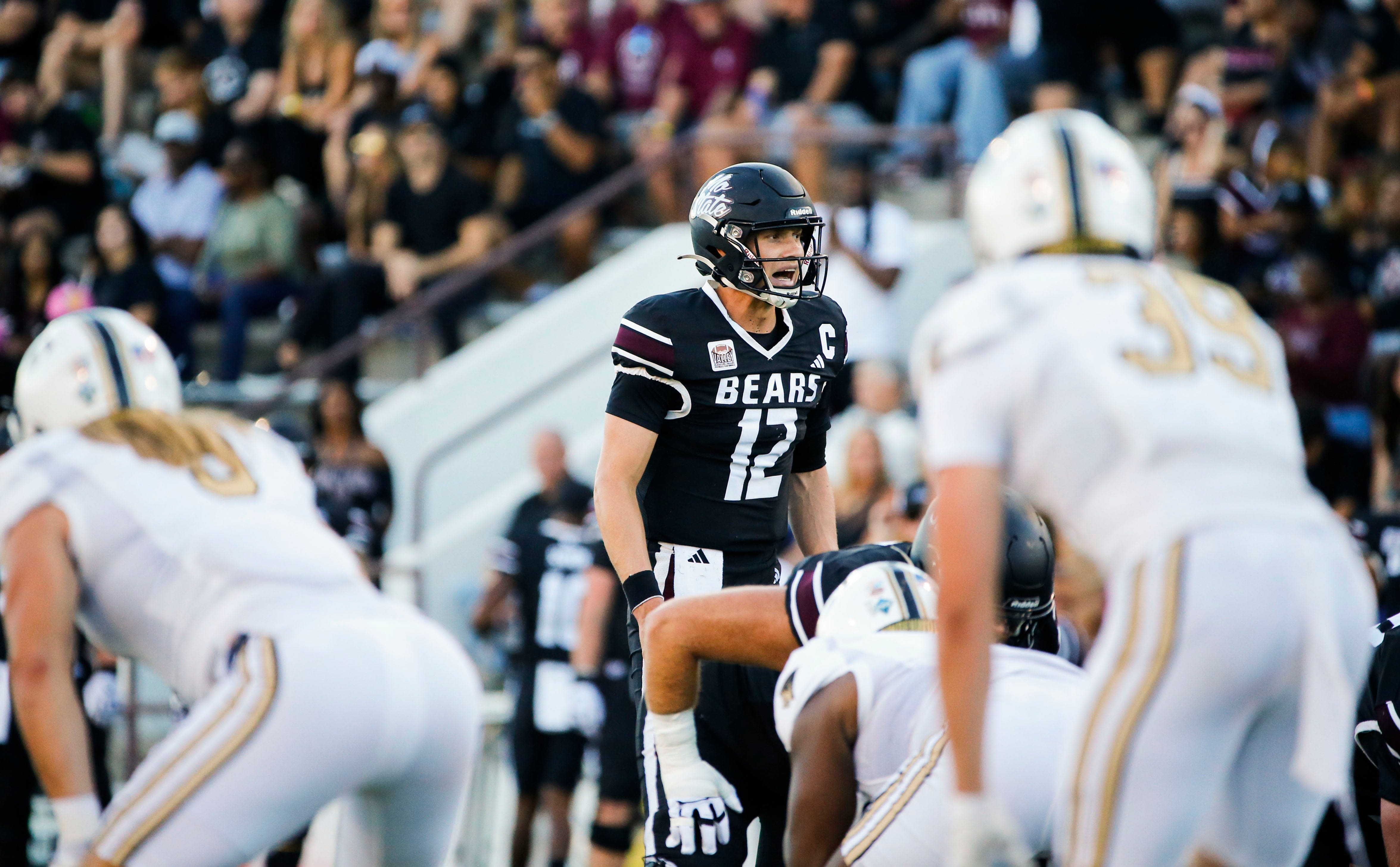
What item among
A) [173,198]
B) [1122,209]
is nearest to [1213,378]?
[1122,209]

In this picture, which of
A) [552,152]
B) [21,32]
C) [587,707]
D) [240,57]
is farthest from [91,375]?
[21,32]

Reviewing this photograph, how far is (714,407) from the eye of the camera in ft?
15.1

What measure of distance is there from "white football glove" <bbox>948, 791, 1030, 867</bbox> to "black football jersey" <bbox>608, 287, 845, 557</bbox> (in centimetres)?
203

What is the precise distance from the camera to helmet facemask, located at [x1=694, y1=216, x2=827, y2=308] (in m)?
4.58

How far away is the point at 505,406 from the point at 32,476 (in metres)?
7.04

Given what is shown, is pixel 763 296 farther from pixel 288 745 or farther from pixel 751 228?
pixel 288 745

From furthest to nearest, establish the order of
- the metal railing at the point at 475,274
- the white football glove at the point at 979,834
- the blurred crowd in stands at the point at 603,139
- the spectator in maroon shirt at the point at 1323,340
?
the metal railing at the point at 475,274 < the blurred crowd in stands at the point at 603,139 < the spectator in maroon shirt at the point at 1323,340 < the white football glove at the point at 979,834

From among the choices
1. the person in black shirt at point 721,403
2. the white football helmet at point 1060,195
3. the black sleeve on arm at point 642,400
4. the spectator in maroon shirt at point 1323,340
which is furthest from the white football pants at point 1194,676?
the spectator in maroon shirt at point 1323,340

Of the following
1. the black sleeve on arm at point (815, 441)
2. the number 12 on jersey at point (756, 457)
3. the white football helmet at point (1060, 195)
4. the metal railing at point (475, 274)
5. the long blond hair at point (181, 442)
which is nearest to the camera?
the white football helmet at point (1060, 195)

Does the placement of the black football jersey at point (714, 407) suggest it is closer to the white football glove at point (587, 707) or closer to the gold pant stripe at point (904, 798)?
the gold pant stripe at point (904, 798)

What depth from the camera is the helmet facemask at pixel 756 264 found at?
4582 millimetres

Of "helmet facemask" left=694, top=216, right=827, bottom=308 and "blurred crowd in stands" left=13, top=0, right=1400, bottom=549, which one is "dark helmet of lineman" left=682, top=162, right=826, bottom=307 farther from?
"blurred crowd in stands" left=13, top=0, right=1400, bottom=549

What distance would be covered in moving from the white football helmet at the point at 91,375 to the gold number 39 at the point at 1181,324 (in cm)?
220

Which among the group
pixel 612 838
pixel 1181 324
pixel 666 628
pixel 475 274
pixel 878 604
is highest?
pixel 1181 324
